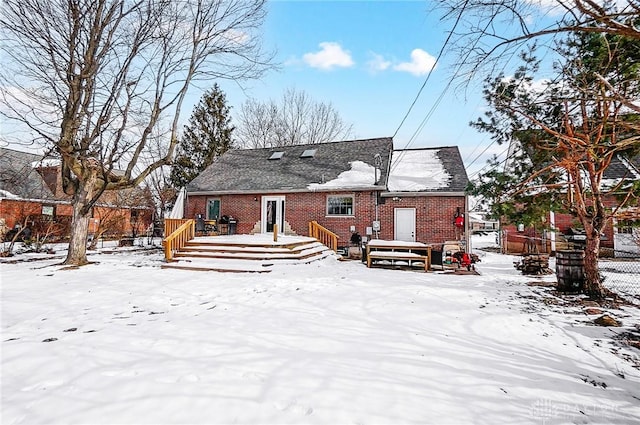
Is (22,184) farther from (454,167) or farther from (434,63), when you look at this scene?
(454,167)

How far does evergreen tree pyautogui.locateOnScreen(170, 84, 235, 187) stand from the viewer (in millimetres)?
24500

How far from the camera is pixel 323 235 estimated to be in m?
13.6

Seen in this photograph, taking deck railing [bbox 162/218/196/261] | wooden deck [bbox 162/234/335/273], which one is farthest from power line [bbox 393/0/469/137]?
deck railing [bbox 162/218/196/261]

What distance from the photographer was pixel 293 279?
24.8 feet

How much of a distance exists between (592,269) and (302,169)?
11.9 meters

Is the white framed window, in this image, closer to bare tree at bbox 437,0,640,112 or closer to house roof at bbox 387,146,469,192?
house roof at bbox 387,146,469,192

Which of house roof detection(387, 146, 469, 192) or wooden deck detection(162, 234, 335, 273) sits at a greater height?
house roof detection(387, 146, 469, 192)

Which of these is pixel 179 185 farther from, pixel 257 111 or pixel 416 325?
pixel 416 325

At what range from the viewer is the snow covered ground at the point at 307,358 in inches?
92.6

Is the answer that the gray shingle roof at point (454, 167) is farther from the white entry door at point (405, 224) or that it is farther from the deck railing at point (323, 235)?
the deck railing at point (323, 235)

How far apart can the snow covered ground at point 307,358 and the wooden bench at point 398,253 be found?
3.52 m

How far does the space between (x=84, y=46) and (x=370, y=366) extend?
Result: 38.0ft

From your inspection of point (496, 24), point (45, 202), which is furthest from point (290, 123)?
point (496, 24)

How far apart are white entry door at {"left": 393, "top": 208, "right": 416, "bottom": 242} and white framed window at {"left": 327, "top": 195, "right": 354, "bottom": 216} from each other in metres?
1.98
